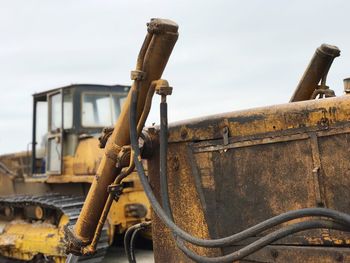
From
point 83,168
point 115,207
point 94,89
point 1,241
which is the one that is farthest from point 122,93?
point 1,241

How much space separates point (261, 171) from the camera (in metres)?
2.50

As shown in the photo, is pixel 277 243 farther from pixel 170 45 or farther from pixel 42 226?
pixel 42 226

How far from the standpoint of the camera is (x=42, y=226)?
26.6ft

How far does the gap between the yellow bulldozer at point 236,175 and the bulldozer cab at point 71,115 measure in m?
5.72

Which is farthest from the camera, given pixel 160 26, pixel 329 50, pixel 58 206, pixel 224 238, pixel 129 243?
pixel 58 206

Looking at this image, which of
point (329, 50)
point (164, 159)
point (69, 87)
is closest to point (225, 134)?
point (164, 159)

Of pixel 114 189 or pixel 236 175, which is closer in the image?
pixel 236 175

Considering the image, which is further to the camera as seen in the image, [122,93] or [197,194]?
[122,93]

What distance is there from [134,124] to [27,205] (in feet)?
21.0

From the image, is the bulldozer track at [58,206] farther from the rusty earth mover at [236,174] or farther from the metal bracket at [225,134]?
the metal bracket at [225,134]

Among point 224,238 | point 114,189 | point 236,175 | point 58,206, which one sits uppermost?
point 236,175

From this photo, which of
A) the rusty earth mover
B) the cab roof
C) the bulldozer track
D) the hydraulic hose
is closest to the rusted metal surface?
the rusty earth mover

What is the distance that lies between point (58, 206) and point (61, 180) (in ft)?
4.43

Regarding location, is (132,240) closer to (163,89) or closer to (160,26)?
(163,89)
